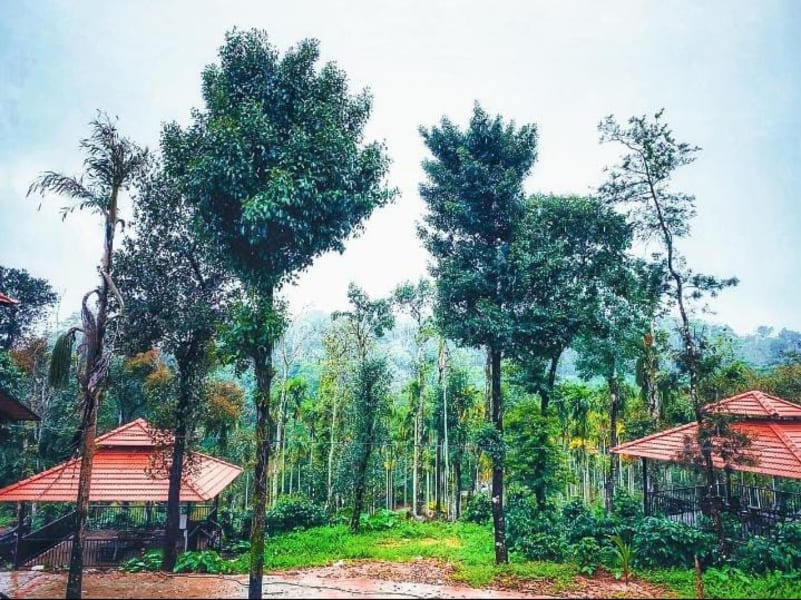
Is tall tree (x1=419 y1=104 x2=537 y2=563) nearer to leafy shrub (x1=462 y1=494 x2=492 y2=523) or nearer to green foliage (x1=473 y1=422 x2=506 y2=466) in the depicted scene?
green foliage (x1=473 y1=422 x2=506 y2=466)

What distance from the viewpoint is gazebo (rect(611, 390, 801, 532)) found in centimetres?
1176

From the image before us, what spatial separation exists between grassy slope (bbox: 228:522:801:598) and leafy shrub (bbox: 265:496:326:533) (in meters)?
0.64

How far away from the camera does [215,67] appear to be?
9992mm

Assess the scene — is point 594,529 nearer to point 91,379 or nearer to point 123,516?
point 91,379

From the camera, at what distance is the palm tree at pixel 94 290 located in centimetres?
834

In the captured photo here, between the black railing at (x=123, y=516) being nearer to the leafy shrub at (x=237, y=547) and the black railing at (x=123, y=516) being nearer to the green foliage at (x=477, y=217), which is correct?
the leafy shrub at (x=237, y=547)

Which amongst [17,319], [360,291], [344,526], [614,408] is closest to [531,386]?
[614,408]

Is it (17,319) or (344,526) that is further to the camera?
(17,319)

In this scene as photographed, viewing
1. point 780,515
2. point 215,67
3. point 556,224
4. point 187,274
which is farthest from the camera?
point 556,224

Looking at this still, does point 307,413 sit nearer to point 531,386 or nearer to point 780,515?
point 531,386

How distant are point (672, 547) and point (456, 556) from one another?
5.22m

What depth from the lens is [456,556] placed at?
1303cm

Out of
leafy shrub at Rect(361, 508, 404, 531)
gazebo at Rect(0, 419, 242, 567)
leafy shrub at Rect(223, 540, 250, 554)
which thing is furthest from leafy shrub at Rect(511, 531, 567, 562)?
gazebo at Rect(0, 419, 242, 567)

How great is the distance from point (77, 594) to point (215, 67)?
32.3 ft
